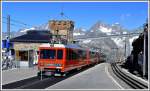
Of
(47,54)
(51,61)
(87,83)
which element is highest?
(47,54)

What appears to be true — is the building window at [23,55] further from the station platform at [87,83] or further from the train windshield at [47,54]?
the station platform at [87,83]

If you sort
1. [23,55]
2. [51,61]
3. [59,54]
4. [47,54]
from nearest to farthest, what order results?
[51,61] < [59,54] < [47,54] < [23,55]

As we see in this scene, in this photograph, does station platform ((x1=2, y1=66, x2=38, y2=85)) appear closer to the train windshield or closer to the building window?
the train windshield

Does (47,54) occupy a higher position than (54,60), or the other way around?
(47,54)

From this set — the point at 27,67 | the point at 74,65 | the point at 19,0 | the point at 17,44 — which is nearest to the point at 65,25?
the point at 17,44

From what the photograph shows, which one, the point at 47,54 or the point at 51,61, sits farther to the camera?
the point at 47,54

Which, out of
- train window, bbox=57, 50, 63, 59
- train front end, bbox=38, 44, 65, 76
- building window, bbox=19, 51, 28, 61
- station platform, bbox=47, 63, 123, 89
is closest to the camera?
station platform, bbox=47, 63, 123, 89

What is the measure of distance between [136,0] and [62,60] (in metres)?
13.3

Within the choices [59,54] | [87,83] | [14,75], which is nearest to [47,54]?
[59,54]

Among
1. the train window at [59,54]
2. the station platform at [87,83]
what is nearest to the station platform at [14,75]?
the train window at [59,54]

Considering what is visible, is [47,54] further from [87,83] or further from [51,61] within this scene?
[87,83]

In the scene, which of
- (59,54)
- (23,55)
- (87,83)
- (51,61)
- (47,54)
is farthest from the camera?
(23,55)

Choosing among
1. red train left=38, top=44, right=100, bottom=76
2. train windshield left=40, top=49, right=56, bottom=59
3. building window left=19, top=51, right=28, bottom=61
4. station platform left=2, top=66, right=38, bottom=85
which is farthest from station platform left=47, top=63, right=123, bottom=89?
building window left=19, top=51, right=28, bottom=61

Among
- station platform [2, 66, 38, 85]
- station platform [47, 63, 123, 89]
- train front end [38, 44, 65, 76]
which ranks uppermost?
train front end [38, 44, 65, 76]
